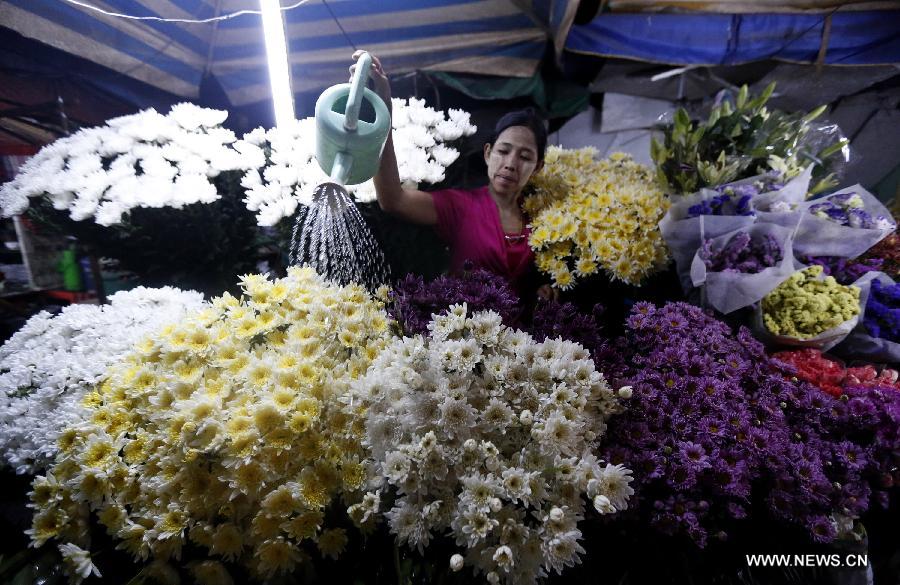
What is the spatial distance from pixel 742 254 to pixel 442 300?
857mm

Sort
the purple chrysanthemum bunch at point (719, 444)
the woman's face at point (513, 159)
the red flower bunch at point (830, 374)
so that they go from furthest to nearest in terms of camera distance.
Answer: the woman's face at point (513, 159) → the red flower bunch at point (830, 374) → the purple chrysanthemum bunch at point (719, 444)

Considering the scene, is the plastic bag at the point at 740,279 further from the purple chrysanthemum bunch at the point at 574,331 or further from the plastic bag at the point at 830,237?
the purple chrysanthemum bunch at the point at 574,331

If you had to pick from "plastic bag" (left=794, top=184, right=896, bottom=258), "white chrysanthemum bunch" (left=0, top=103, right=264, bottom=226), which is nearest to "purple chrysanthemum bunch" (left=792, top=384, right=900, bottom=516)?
"plastic bag" (left=794, top=184, right=896, bottom=258)

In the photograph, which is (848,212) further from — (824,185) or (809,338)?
(809,338)

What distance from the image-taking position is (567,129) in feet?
10.6

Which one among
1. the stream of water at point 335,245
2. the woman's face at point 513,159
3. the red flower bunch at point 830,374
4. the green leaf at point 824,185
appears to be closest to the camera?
the red flower bunch at point 830,374

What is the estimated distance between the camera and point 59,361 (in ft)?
2.58

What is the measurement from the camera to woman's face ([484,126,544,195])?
122 cm

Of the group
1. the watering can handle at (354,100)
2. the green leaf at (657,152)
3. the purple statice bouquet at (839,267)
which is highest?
the watering can handle at (354,100)

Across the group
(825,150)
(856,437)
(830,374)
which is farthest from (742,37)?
(856,437)

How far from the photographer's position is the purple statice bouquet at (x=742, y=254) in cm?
106

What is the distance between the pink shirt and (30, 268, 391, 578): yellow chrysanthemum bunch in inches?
24.7

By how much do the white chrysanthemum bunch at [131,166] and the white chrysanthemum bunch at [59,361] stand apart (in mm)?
247

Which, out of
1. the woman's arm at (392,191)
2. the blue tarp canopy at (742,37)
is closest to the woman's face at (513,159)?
the woman's arm at (392,191)
